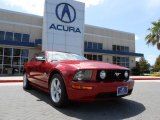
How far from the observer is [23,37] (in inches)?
1091

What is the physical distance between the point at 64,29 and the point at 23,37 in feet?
17.2

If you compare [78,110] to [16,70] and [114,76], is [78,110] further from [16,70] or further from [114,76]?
[16,70]

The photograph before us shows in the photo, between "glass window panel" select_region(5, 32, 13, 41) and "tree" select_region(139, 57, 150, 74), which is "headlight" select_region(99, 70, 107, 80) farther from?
"tree" select_region(139, 57, 150, 74)

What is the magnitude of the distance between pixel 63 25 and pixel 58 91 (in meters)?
20.7

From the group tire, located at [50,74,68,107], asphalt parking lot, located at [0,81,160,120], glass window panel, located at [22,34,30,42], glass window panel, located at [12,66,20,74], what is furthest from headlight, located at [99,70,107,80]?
A: glass window panel, located at [22,34,30,42]

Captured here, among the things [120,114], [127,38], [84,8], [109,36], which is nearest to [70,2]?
[84,8]

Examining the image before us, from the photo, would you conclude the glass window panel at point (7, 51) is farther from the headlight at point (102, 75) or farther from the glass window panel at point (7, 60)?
the headlight at point (102, 75)

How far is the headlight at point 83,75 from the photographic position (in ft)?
16.8

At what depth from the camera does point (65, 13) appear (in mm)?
25953

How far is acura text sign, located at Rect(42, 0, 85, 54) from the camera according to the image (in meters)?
24.9

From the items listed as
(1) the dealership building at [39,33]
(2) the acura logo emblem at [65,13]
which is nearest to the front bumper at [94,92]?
(1) the dealership building at [39,33]

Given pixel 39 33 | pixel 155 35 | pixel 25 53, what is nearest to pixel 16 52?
pixel 25 53

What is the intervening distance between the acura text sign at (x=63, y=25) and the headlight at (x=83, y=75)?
19859 mm

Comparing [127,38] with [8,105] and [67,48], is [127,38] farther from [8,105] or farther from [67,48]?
[8,105]
